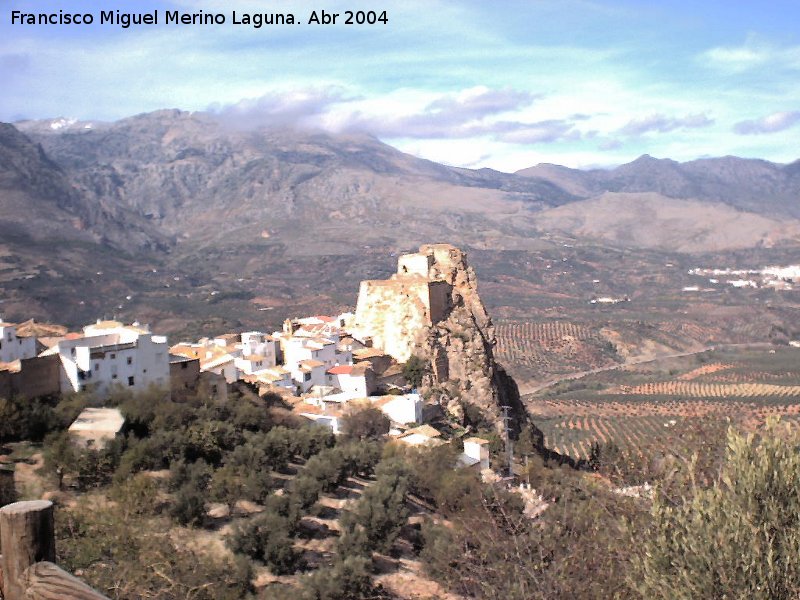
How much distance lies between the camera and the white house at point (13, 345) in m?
21.2

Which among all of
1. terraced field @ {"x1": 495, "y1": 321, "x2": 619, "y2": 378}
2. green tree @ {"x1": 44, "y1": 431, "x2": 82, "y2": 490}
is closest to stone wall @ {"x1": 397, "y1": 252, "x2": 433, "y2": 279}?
green tree @ {"x1": 44, "y1": 431, "x2": 82, "y2": 490}

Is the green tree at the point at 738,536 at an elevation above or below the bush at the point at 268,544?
above

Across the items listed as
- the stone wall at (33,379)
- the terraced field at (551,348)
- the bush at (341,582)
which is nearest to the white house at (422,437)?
the bush at (341,582)

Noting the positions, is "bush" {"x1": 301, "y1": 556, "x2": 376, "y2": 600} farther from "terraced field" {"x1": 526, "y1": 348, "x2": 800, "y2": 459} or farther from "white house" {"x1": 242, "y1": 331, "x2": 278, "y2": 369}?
"terraced field" {"x1": 526, "y1": 348, "x2": 800, "y2": 459}

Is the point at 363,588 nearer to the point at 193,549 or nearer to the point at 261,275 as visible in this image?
the point at 193,549

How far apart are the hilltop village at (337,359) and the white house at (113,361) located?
0.03 m

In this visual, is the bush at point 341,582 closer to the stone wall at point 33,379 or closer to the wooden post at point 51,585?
the stone wall at point 33,379

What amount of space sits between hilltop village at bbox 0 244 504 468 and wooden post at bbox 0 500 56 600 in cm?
1664

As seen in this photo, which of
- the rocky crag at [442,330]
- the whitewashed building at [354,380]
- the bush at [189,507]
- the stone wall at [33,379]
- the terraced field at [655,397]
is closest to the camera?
the bush at [189,507]

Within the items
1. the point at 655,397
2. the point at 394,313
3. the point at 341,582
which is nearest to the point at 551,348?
the point at 655,397

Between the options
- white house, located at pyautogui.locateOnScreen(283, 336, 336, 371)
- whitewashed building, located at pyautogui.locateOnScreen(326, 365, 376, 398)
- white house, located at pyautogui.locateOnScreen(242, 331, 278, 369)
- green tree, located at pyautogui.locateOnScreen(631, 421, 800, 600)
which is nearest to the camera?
green tree, located at pyautogui.locateOnScreen(631, 421, 800, 600)

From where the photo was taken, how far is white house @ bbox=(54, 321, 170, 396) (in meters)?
20.2

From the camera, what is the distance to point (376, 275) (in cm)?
13762

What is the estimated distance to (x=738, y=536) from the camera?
624cm
